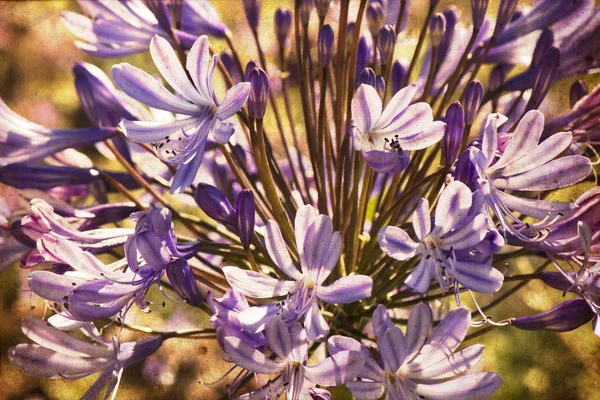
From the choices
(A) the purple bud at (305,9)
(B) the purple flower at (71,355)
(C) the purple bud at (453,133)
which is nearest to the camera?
(C) the purple bud at (453,133)

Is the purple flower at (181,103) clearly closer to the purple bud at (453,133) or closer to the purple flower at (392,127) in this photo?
the purple flower at (392,127)

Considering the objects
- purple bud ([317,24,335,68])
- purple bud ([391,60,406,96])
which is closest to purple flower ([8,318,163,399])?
purple bud ([317,24,335,68])

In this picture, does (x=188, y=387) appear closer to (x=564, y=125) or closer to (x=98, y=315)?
(x=98, y=315)

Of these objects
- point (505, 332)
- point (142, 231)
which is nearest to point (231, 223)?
point (142, 231)

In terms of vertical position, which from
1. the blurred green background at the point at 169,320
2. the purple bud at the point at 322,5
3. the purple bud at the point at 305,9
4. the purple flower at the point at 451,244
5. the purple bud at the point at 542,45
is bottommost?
the blurred green background at the point at 169,320

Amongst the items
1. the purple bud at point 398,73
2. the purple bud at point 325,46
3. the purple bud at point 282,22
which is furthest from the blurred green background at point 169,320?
the purple bud at point 325,46
